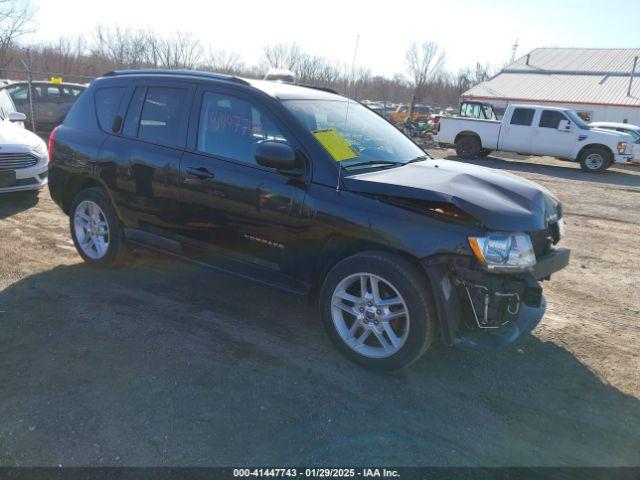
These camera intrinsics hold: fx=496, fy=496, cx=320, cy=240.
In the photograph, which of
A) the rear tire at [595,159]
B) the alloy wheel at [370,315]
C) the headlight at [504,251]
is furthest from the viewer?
the rear tire at [595,159]

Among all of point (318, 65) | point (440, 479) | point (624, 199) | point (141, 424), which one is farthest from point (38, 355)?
point (318, 65)

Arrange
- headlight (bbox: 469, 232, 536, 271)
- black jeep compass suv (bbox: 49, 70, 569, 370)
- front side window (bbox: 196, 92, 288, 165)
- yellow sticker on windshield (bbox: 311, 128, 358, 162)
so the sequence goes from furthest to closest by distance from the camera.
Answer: front side window (bbox: 196, 92, 288, 165)
yellow sticker on windshield (bbox: 311, 128, 358, 162)
black jeep compass suv (bbox: 49, 70, 569, 370)
headlight (bbox: 469, 232, 536, 271)

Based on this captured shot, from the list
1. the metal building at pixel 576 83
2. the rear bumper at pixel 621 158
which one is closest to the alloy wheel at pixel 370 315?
the rear bumper at pixel 621 158

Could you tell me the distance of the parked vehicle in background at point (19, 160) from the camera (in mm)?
7055

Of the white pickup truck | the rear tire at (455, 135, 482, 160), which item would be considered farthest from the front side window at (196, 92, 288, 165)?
the rear tire at (455, 135, 482, 160)

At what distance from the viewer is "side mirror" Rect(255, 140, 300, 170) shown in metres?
3.41

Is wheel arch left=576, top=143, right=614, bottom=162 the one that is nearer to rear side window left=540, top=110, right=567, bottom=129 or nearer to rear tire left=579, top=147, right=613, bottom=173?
rear tire left=579, top=147, right=613, bottom=173

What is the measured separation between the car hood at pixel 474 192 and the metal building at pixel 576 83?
36.4m

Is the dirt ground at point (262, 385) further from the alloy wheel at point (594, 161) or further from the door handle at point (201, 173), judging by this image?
the alloy wheel at point (594, 161)

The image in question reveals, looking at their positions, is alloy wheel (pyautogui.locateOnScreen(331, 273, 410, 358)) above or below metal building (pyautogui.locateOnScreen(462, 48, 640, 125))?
below

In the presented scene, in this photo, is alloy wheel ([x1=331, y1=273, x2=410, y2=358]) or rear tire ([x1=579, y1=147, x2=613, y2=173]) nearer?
alloy wheel ([x1=331, y1=273, x2=410, y2=358])

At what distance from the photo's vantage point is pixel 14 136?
7457mm

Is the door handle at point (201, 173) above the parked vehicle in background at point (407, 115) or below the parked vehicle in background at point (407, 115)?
below

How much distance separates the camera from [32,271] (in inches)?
194
